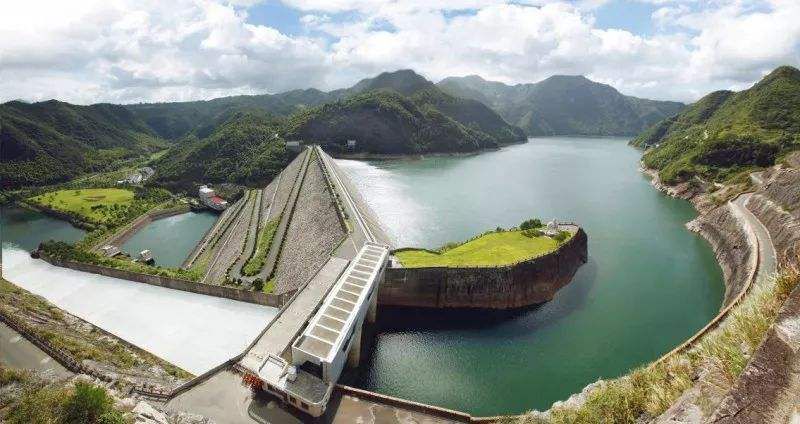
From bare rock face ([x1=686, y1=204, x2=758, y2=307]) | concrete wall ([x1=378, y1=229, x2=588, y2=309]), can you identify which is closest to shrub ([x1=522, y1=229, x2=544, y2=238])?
concrete wall ([x1=378, y1=229, x2=588, y2=309])

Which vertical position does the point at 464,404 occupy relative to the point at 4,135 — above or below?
below

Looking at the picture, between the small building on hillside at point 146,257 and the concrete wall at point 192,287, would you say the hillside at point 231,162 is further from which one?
the concrete wall at point 192,287

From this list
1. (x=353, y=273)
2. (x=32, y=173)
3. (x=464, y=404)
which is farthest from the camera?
(x=32, y=173)

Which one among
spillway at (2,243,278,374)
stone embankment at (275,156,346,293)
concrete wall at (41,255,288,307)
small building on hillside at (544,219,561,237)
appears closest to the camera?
spillway at (2,243,278,374)

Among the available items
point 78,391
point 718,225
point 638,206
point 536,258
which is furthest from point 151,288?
point 638,206

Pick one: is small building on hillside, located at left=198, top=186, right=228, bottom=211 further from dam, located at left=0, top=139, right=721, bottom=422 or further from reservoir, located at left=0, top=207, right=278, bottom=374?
reservoir, located at left=0, top=207, right=278, bottom=374

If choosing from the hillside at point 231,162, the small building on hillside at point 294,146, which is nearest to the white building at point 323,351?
the hillside at point 231,162

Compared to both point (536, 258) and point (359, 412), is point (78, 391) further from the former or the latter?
point (536, 258)
